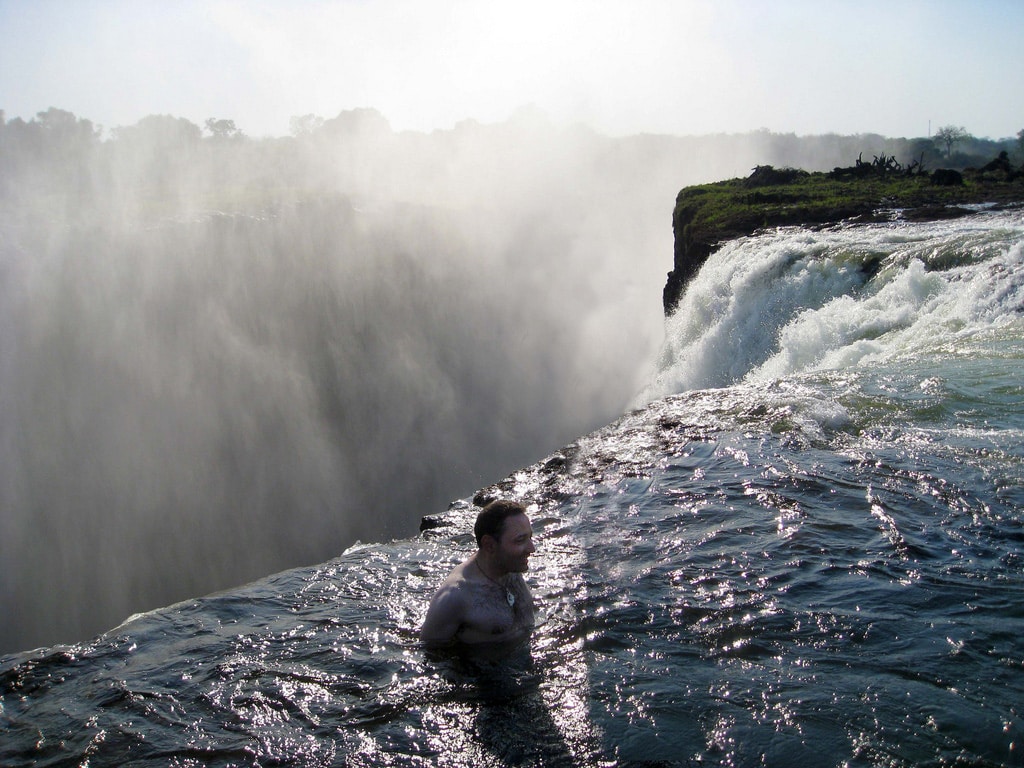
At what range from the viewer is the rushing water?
372 cm

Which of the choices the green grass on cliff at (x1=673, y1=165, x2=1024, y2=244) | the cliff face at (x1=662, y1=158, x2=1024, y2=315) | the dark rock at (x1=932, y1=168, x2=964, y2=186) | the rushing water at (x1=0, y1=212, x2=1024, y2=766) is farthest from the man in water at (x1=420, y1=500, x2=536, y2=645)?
the dark rock at (x1=932, y1=168, x2=964, y2=186)

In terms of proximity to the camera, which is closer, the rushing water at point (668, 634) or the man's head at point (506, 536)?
the rushing water at point (668, 634)

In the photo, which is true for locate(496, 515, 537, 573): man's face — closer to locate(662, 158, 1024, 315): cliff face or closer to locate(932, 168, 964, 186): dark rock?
locate(662, 158, 1024, 315): cliff face

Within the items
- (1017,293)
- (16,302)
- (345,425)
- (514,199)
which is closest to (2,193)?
(16,302)

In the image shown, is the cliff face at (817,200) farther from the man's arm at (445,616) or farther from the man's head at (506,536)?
the man's arm at (445,616)

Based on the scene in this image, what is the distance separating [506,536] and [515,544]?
65mm

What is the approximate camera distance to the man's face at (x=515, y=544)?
4496 mm

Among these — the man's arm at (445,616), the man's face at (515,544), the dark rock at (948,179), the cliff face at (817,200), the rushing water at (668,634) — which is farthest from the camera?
the dark rock at (948,179)

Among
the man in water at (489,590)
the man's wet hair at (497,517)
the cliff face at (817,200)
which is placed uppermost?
the cliff face at (817,200)

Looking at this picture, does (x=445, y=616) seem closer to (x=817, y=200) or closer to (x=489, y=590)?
(x=489, y=590)

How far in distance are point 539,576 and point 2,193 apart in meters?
38.4

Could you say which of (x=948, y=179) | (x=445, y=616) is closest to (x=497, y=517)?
(x=445, y=616)

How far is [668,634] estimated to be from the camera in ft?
15.3

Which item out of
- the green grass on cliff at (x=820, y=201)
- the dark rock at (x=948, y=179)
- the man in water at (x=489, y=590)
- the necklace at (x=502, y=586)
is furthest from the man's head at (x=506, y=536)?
the dark rock at (x=948, y=179)
